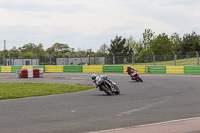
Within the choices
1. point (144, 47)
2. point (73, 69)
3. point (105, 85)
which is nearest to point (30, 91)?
point (105, 85)

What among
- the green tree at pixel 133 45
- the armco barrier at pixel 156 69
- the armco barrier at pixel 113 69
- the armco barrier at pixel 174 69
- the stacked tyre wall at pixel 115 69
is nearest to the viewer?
the stacked tyre wall at pixel 115 69

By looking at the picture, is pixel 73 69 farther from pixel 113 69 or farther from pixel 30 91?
pixel 30 91

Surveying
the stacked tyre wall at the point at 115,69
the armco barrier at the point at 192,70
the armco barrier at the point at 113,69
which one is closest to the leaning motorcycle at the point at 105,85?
the armco barrier at the point at 192,70

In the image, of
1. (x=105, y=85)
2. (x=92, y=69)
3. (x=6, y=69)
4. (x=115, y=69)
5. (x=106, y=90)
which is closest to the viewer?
(x=106, y=90)

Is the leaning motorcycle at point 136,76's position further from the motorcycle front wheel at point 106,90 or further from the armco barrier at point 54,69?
the armco barrier at point 54,69

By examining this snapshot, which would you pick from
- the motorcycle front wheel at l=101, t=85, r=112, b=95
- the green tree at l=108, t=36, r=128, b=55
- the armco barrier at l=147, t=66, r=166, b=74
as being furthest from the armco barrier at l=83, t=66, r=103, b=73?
the green tree at l=108, t=36, r=128, b=55

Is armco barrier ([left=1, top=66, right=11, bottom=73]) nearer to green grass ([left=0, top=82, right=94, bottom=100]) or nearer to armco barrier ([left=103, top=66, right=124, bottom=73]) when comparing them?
armco barrier ([left=103, top=66, right=124, bottom=73])

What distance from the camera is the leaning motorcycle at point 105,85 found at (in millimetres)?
13680

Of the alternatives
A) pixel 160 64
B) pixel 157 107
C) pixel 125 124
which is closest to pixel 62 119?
pixel 125 124

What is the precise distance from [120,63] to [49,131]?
101 ft

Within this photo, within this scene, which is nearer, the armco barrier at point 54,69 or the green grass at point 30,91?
the green grass at point 30,91

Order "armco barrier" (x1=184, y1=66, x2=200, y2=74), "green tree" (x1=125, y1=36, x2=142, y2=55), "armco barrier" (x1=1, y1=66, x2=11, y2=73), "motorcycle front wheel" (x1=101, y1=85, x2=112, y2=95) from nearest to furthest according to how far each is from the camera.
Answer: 1. "motorcycle front wheel" (x1=101, y1=85, x2=112, y2=95)
2. "armco barrier" (x1=184, y1=66, x2=200, y2=74)
3. "armco barrier" (x1=1, y1=66, x2=11, y2=73)
4. "green tree" (x1=125, y1=36, x2=142, y2=55)

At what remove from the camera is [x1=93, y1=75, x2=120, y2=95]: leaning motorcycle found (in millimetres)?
13680

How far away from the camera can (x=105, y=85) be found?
14.0 m
